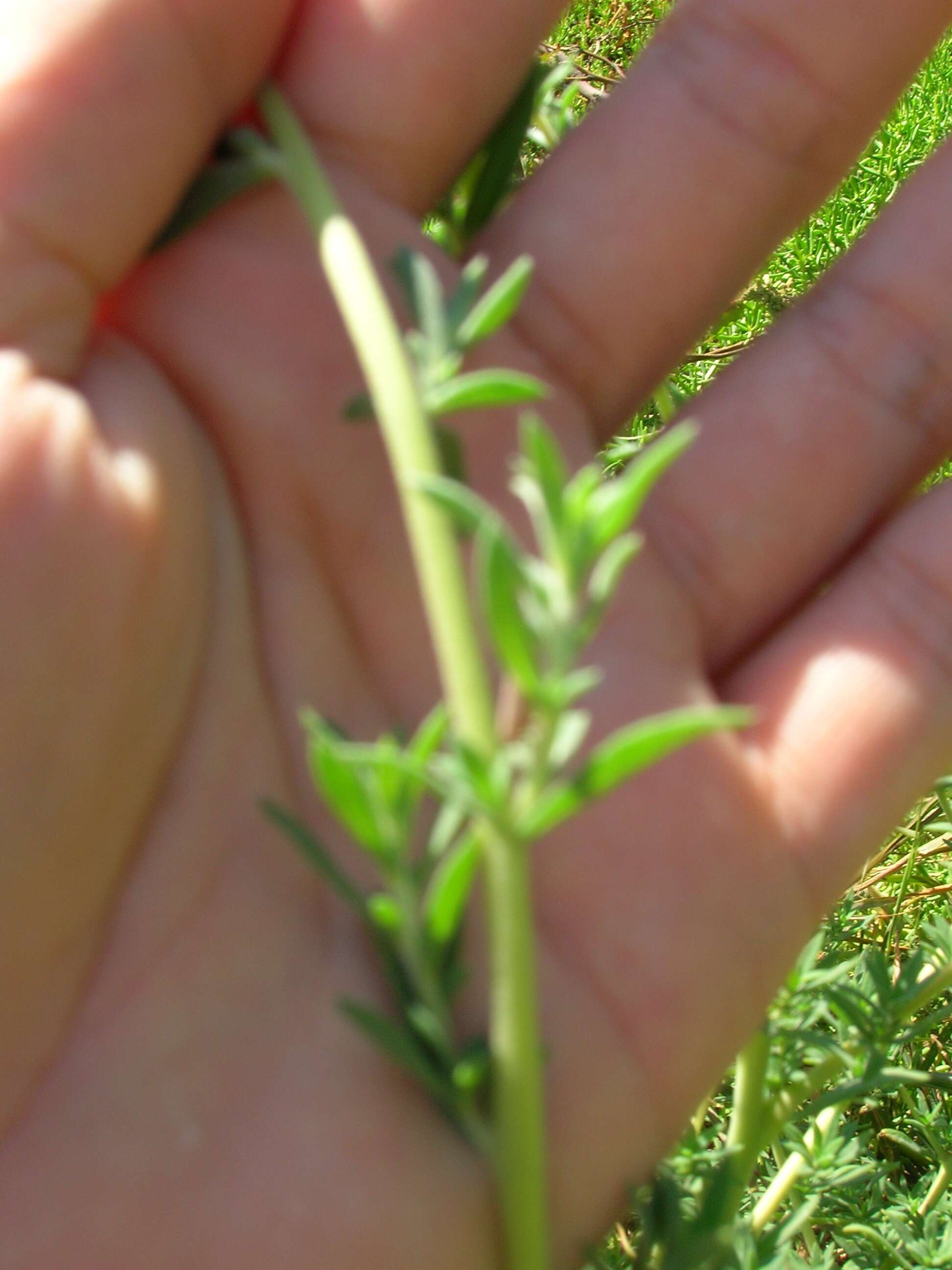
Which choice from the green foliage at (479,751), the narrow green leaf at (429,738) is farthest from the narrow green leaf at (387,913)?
the narrow green leaf at (429,738)

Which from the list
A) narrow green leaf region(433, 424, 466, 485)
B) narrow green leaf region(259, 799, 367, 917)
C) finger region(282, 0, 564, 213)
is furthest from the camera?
finger region(282, 0, 564, 213)

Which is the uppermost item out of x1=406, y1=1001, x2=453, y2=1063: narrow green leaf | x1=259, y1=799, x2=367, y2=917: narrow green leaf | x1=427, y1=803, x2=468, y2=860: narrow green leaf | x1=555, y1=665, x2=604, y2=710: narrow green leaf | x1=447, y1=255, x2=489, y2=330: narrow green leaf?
x1=447, y1=255, x2=489, y2=330: narrow green leaf

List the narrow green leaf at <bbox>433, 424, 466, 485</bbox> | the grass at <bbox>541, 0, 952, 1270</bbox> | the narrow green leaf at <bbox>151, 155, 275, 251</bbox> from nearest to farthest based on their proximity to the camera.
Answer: the narrow green leaf at <bbox>433, 424, 466, 485</bbox>
the narrow green leaf at <bbox>151, 155, 275, 251</bbox>
the grass at <bbox>541, 0, 952, 1270</bbox>

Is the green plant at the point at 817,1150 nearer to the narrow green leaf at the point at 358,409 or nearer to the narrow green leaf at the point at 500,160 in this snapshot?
the narrow green leaf at the point at 358,409

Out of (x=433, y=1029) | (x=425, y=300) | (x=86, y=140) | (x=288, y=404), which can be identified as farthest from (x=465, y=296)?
(x=433, y=1029)

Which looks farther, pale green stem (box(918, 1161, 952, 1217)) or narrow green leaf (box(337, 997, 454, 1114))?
pale green stem (box(918, 1161, 952, 1217))

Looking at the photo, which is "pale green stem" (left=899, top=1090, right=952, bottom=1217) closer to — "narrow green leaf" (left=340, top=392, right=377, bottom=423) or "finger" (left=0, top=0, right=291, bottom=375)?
"narrow green leaf" (left=340, top=392, right=377, bottom=423)

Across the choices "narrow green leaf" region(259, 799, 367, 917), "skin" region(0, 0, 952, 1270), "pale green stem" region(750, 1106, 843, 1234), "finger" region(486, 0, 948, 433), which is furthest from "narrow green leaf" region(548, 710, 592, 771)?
"pale green stem" region(750, 1106, 843, 1234)

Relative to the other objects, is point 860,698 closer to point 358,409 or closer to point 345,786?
point 358,409
